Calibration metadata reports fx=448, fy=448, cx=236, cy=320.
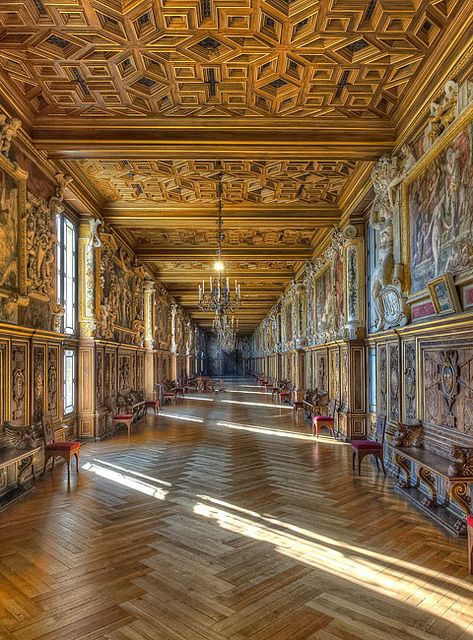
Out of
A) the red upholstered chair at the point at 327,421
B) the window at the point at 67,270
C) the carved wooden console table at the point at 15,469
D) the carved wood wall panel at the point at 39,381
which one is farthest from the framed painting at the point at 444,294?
the window at the point at 67,270

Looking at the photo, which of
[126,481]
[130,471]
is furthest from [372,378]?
[126,481]

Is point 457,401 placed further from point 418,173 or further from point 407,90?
point 407,90

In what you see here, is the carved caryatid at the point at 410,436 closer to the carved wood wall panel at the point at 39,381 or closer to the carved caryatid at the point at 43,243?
the carved wood wall panel at the point at 39,381

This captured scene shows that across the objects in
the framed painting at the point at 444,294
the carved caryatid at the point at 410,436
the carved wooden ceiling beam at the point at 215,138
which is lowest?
the carved caryatid at the point at 410,436

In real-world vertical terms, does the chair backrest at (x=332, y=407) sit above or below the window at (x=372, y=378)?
below

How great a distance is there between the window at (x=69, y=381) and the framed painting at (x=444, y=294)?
7.32 meters

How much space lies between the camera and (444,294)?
17.4 feet

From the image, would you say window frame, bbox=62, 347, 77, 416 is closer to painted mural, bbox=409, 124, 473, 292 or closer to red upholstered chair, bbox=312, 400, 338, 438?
red upholstered chair, bbox=312, 400, 338, 438

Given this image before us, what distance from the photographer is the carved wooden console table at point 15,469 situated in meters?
5.58

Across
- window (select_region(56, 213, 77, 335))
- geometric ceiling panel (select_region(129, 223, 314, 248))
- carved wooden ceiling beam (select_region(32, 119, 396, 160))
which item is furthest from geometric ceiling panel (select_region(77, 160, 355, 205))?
geometric ceiling panel (select_region(129, 223, 314, 248))

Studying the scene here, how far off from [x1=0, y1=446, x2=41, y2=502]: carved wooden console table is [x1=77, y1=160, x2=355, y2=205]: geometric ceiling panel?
5.17 metres

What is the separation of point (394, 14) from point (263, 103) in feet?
7.23

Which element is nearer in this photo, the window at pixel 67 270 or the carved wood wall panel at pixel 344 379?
the window at pixel 67 270

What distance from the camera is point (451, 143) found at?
17.4 feet
